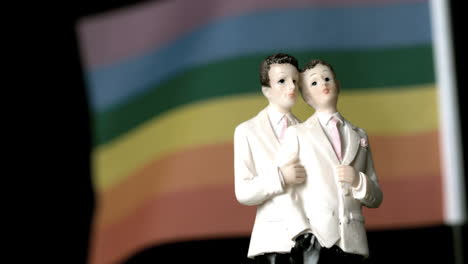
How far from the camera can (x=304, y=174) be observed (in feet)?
2.84

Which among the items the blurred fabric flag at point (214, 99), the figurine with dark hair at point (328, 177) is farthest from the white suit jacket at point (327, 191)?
the blurred fabric flag at point (214, 99)

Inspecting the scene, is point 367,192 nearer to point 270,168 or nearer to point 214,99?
point 270,168

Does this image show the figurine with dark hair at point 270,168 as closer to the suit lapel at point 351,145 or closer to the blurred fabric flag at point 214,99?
the suit lapel at point 351,145

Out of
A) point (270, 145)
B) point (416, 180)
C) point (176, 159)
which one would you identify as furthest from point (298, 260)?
point (176, 159)

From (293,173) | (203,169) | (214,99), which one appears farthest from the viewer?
(214,99)

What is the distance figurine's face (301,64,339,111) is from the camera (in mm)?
898

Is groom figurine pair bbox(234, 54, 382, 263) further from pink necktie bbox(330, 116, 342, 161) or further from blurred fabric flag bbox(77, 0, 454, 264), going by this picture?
blurred fabric flag bbox(77, 0, 454, 264)

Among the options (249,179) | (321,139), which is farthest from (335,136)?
(249,179)

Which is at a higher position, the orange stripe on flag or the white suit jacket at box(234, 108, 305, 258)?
the white suit jacket at box(234, 108, 305, 258)

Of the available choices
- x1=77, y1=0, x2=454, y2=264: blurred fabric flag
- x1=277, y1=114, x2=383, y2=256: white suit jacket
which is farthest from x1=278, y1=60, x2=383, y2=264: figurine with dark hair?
x1=77, y1=0, x2=454, y2=264: blurred fabric flag

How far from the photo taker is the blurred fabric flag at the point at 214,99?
6.24 ft

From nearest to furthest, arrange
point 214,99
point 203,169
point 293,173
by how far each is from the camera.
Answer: point 293,173
point 203,169
point 214,99

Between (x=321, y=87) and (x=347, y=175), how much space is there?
0.13 meters

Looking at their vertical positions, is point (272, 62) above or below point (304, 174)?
above
